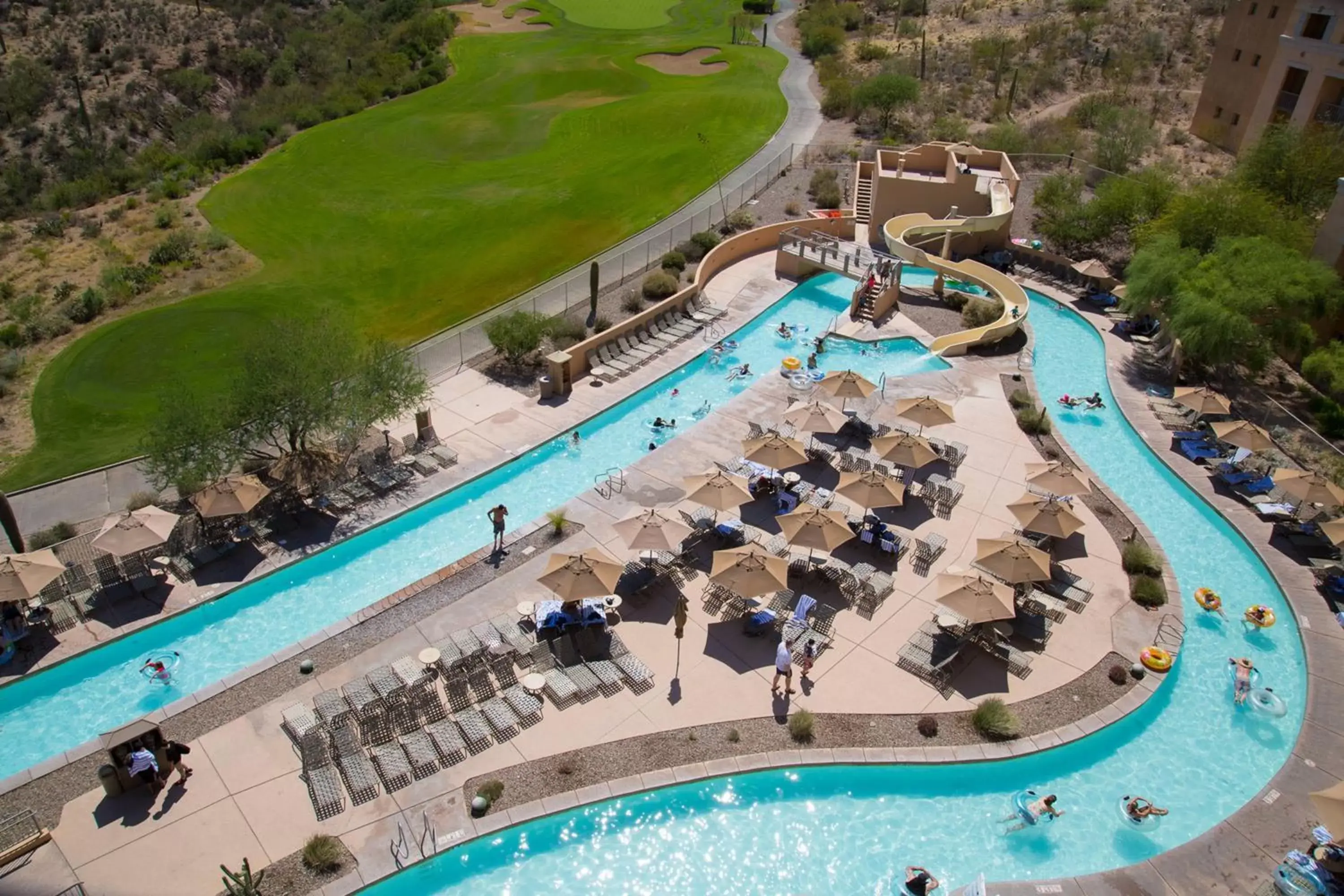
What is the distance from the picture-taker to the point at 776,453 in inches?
915

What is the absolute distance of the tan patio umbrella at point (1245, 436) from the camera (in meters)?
25.2

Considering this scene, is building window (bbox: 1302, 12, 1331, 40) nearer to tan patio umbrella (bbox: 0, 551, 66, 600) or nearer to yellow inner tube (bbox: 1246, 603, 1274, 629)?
yellow inner tube (bbox: 1246, 603, 1274, 629)

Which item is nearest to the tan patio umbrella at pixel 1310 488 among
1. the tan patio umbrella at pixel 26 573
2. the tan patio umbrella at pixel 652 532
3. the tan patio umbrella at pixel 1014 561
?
the tan patio umbrella at pixel 1014 561

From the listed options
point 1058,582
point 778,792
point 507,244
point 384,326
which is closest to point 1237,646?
point 1058,582

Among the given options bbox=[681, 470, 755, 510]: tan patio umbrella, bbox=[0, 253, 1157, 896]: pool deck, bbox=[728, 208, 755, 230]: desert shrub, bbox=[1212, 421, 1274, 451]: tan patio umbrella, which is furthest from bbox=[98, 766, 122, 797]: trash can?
bbox=[728, 208, 755, 230]: desert shrub

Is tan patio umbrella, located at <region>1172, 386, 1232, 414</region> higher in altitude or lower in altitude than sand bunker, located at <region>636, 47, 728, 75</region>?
lower

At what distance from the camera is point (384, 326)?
35.4 meters

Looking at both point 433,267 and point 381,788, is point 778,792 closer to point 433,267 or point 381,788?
point 381,788

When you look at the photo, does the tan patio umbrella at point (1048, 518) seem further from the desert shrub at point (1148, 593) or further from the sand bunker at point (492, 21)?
the sand bunker at point (492, 21)

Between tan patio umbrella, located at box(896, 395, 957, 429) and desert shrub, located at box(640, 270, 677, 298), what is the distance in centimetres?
1336

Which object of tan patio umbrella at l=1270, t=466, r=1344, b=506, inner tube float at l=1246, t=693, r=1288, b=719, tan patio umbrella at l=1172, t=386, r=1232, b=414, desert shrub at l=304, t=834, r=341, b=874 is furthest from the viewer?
tan patio umbrella at l=1172, t=386, r=1232, b=414

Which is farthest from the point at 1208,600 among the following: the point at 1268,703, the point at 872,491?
the point at 872,491

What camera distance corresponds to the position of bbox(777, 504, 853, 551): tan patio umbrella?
2006 centimetres

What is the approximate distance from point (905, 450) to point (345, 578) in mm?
15265
